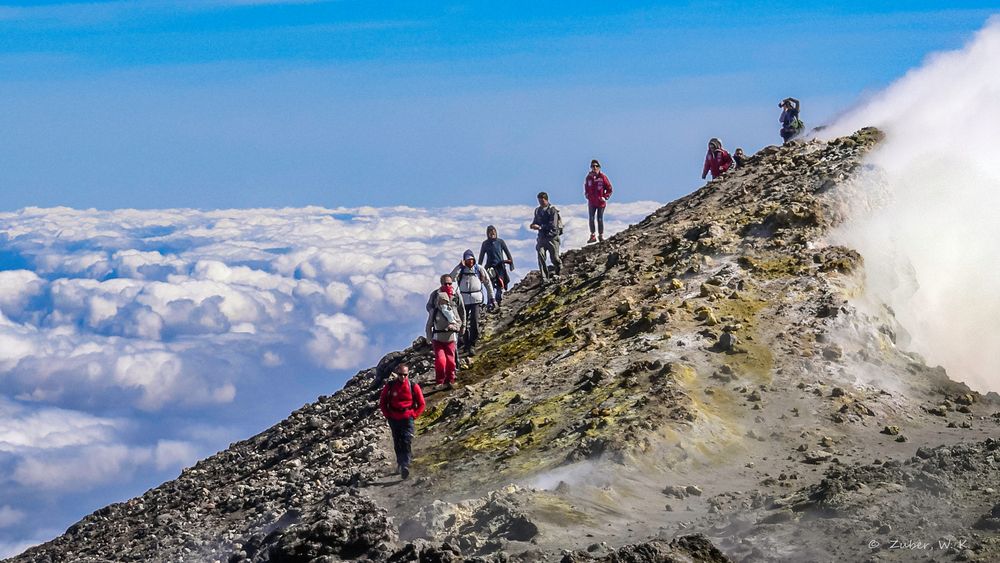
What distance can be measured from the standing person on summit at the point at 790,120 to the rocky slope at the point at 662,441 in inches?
272

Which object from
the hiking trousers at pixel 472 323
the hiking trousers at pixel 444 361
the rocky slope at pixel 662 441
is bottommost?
the rocky slope at pixel 662 441

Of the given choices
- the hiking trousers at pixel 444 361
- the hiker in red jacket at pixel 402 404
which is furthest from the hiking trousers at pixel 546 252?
the hiker in red jacket at pixel 402 404

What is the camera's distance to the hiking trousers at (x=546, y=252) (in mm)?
34875

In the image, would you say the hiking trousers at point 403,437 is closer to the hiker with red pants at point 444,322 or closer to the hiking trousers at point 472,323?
the hiker with red pants at point 444,322

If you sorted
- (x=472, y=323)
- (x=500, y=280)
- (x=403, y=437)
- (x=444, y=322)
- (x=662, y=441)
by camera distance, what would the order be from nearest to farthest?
(x=662, y=441) < (x=403, y=437) < (x=444, y=322) < (x=472, y=323) < (x=500, y=280)

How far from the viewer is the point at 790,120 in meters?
42.6

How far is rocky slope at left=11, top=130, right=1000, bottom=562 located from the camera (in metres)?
17.5

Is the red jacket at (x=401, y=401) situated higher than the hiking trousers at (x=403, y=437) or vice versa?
the red jacket at (x=401, y=401)

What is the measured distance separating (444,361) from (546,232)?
7.61m

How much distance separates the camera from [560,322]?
29953mm

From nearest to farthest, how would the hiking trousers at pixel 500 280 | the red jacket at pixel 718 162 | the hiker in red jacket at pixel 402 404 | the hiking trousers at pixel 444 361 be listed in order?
the hiker in red jacket at pixel 402 404
the hiking trousers at pixel 444 361
the hiking trousers at pixel 500 280
the red jacket at pixel 718 162

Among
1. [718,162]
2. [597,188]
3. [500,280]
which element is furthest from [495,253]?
[718,162]

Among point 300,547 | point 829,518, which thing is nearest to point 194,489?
point 300,547

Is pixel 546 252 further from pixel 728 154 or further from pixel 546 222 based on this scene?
pixel 728 154
